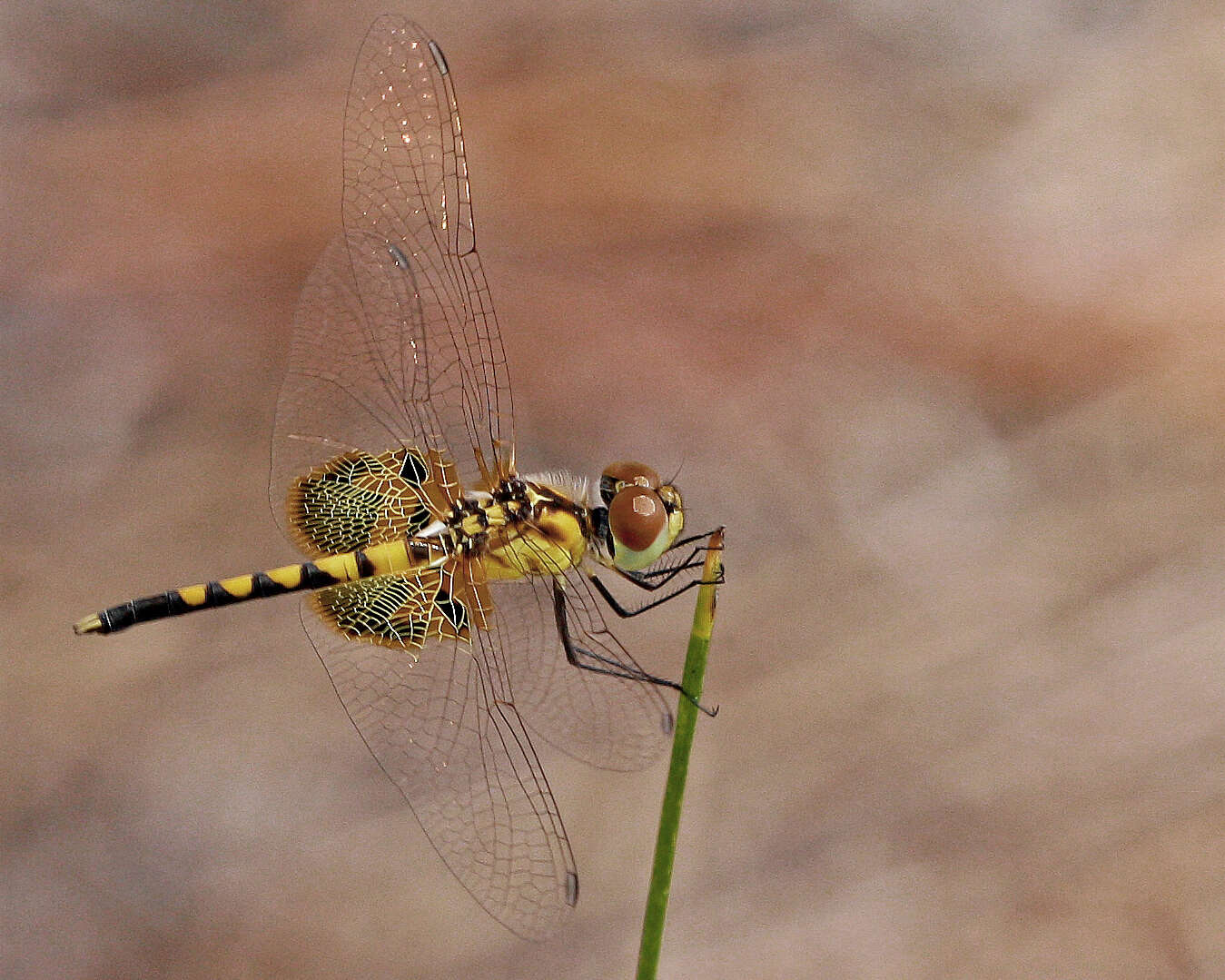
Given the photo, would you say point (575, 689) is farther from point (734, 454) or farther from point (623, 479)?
point (734, 454)

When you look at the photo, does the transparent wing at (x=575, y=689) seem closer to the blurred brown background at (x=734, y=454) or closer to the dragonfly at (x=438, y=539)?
the dragonfly at (x=438, y=539)

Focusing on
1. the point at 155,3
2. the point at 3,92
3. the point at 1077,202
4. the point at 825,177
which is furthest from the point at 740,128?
the point at 3,92

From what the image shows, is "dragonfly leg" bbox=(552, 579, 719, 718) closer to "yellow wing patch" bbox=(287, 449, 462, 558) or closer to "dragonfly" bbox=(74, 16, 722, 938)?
"dragonfly" bbox=(74, 16, 722, 938)

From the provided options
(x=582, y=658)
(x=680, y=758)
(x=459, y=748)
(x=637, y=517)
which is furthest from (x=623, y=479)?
(x=680, y=758)

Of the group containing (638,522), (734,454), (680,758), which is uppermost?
(734,454)

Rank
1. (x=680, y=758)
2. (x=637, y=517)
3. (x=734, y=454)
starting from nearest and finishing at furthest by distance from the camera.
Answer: (x=680, y=758), (x=637, y=517), (x=734, y=454)

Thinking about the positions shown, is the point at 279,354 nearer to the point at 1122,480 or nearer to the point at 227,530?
the point at 227,530

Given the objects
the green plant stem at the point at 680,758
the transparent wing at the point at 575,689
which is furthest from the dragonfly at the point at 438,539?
the green plant stem at the point at 680,758

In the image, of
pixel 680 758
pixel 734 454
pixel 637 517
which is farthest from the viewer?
pixel 734 454
